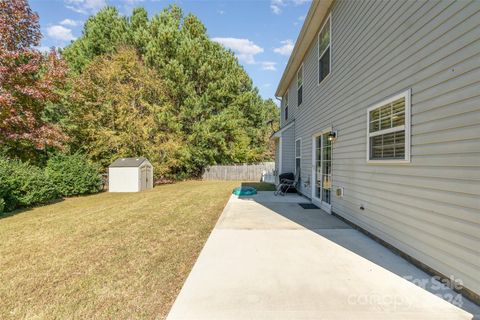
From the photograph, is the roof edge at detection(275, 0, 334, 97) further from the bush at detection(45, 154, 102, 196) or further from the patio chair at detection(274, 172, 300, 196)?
the bush at detection(45, 154, 102, 196)

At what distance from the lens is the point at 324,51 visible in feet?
21.0

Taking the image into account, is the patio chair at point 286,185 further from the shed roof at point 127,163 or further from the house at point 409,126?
the shed roof at point 127,163

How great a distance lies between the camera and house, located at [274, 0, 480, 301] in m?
2.28

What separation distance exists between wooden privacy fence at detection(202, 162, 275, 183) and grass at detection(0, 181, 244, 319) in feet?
41.7

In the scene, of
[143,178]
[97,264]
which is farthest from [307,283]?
[143,178]

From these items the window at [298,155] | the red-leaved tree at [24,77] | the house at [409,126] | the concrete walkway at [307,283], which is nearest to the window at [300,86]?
the window at [298,155]

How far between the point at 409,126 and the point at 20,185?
32.3 ft

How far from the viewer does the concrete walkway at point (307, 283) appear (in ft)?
6.89

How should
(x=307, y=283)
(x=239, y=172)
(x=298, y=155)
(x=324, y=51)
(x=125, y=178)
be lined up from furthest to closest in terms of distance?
(x=239, y=172) < (x=125, y=178) < (x=298, y=155) < (x=324, y=51) < (x=307, y=283)

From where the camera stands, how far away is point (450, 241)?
2.44 metres

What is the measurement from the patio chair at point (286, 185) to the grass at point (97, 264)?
390 cm

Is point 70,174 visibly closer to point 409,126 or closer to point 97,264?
point 97,264

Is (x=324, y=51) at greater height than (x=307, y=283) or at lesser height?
greater

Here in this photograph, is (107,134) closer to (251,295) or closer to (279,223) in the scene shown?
(279,223)
